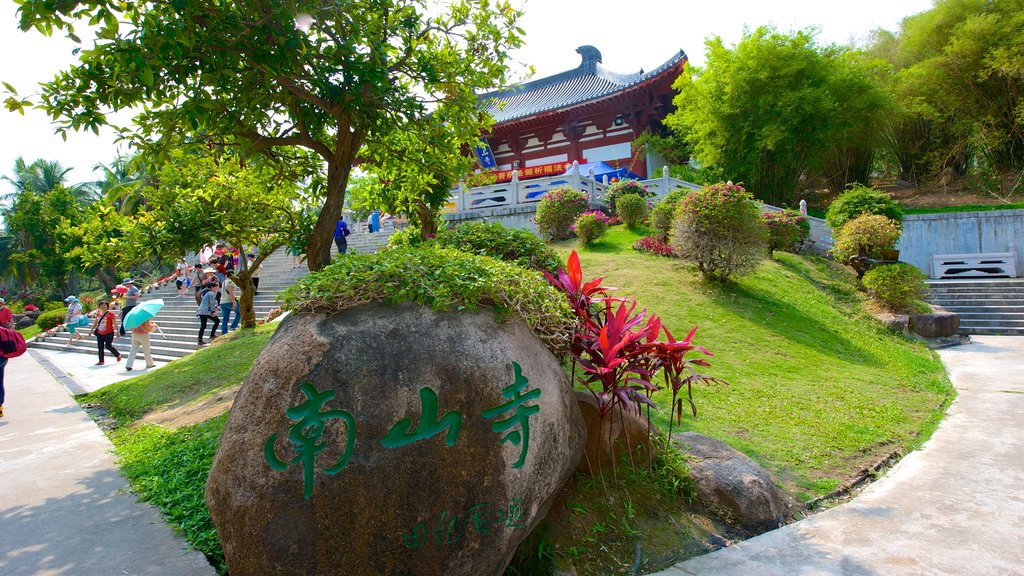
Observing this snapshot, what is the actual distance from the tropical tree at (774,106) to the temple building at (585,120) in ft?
6.49

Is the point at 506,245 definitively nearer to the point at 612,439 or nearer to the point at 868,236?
the point at 612,439

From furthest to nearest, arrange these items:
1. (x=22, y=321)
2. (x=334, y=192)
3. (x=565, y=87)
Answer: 1. (x=22, y=321)
2. (x=565, y=87)
3. (x=334, y=192)

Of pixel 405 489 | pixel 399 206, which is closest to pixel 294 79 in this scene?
pixel 399 206

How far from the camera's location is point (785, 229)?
11984 mm

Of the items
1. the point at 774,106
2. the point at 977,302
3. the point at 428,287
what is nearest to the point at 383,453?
the point at 428,287

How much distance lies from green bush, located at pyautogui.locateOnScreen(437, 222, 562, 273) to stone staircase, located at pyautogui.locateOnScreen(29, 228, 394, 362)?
7.30 metres

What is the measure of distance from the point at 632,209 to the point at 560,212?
1.64 m

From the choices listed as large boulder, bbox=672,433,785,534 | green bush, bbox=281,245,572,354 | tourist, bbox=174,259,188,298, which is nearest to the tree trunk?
green bush, bbox=281,245,572,354

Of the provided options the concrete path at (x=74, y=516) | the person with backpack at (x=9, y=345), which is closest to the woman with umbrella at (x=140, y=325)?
the person with backpack at (x=9, y=345)

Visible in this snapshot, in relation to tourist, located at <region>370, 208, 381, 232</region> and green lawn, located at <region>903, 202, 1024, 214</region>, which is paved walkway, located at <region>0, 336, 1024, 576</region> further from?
tourist, located at <region>370, 208, 381, 232</region>

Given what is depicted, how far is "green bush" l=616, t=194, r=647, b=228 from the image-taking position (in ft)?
42.0

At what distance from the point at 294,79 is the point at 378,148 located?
121 cm

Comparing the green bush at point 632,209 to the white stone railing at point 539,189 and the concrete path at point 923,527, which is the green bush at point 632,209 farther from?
the concrete path at point 923,527

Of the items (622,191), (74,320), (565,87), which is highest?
(565,87)
